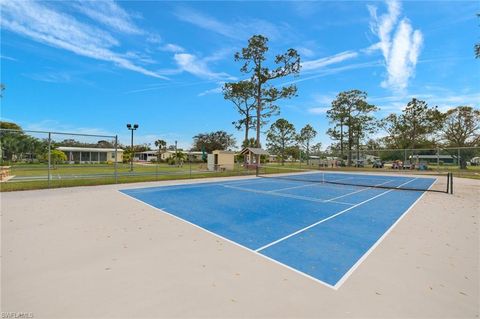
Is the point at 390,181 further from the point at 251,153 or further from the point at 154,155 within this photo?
the point at 154,155

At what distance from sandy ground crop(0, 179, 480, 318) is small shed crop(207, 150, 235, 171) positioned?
76.0 feet

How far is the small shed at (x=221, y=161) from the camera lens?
1148 inches

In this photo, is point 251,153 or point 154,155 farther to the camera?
point 154,155

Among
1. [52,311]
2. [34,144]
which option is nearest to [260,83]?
[34,144]

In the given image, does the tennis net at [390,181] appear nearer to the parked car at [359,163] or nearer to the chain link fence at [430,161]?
the chain link fence at [430,161]

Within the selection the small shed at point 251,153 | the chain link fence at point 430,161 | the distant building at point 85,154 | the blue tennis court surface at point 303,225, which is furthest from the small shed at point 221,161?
the blue tennis court surface at point 303,225

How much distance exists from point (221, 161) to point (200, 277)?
2659 cm

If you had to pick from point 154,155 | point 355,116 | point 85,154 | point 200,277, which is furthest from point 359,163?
point 154,155

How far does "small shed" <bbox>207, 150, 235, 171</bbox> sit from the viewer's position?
95.7 ft

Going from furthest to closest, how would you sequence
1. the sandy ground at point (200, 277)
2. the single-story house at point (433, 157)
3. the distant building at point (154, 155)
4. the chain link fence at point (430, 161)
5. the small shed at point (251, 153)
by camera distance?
the distant building at point (154, 155) < the small shed at point (251, 153) < the single-story house at point (433, 157) < the chain link fence at point (430, 161) < the sandy ground at point (200, 277)

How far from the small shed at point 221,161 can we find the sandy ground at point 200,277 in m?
23.2

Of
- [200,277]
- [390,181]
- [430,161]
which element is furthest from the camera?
[430,161]

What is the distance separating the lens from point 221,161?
29891 mm

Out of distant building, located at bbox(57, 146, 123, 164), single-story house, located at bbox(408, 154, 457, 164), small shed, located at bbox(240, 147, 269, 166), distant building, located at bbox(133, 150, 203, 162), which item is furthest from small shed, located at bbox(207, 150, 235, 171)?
distant building, located at bbox(133, 150, 203, 162)
